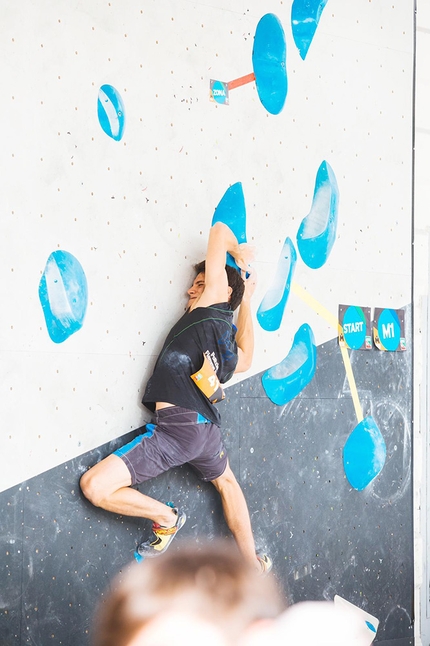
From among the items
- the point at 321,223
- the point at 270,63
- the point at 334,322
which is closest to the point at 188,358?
the point at 334,322

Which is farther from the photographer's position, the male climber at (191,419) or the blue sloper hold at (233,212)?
the blue sloper hold at (233,212)

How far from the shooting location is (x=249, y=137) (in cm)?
344

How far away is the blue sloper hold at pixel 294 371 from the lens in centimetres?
346

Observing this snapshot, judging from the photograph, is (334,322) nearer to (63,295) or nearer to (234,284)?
(234,284)

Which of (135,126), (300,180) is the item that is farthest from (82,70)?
(300,180)

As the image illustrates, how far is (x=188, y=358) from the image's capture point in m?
3.07

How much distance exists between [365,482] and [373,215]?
1.33 m

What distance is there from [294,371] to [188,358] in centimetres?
67

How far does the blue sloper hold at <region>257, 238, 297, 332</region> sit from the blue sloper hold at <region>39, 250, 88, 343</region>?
861 millimetres

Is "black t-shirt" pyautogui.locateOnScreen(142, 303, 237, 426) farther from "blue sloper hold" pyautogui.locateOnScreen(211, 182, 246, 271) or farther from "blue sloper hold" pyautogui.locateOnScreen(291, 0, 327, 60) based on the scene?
"blue sloper hold" pyautogui.locateOnScreen(291, 0, 327, 60)

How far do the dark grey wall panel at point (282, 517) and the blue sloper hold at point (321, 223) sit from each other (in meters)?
0.44

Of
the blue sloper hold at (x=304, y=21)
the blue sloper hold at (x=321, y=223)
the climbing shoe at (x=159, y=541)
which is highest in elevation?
the blue sloper hold at (x=304, y=21)

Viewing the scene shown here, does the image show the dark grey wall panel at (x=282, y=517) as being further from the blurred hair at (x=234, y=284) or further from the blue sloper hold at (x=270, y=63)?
the blue sloper hold at (x=270, y=63)

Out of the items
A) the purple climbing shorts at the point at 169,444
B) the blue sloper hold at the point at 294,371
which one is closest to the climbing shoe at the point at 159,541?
the purple climbing shorts at the point at 169,444
